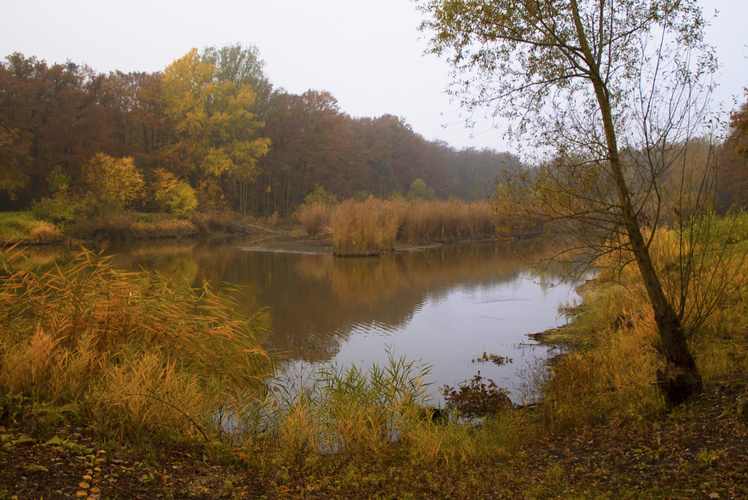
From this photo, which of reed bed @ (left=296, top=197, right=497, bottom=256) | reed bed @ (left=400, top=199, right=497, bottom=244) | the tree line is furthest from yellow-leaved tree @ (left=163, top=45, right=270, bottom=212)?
reed bed @ (left=400, top=199, right=497, bottom=244)

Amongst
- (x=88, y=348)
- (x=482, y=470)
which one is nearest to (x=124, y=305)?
(x=88, y=348)

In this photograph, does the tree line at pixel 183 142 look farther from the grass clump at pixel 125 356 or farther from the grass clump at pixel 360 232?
the grass clump at pixel 125 356

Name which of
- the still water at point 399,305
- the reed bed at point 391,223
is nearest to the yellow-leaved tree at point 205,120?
the reed bed at point 391,223

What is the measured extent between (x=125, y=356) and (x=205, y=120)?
119ft

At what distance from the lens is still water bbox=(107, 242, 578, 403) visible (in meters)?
7.96

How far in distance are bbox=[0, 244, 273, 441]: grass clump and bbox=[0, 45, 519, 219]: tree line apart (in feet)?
49.2

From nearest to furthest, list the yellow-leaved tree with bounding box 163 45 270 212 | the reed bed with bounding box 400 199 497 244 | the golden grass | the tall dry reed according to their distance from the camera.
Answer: the tall dry reed < the reed bed with bounding box 400 199 497 244 < the golden grass < the yellow-leaved tree with bounding box 163 45 270 212

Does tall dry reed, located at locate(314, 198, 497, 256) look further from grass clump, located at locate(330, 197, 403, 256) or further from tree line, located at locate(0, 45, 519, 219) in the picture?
tree line, located at locate(0, 45, 519, 219)

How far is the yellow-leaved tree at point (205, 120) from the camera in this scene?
38.5 metres

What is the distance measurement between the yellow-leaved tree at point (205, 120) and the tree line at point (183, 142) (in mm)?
85

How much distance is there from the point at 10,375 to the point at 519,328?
26.5ft

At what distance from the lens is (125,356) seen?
489 cm

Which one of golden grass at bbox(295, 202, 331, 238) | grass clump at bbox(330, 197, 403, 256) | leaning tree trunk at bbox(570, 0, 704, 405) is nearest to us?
leaning tree trunk at bbox(570, 0, 704, 405)

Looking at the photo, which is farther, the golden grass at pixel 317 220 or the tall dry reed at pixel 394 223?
the golden grass at pixel 317 220
